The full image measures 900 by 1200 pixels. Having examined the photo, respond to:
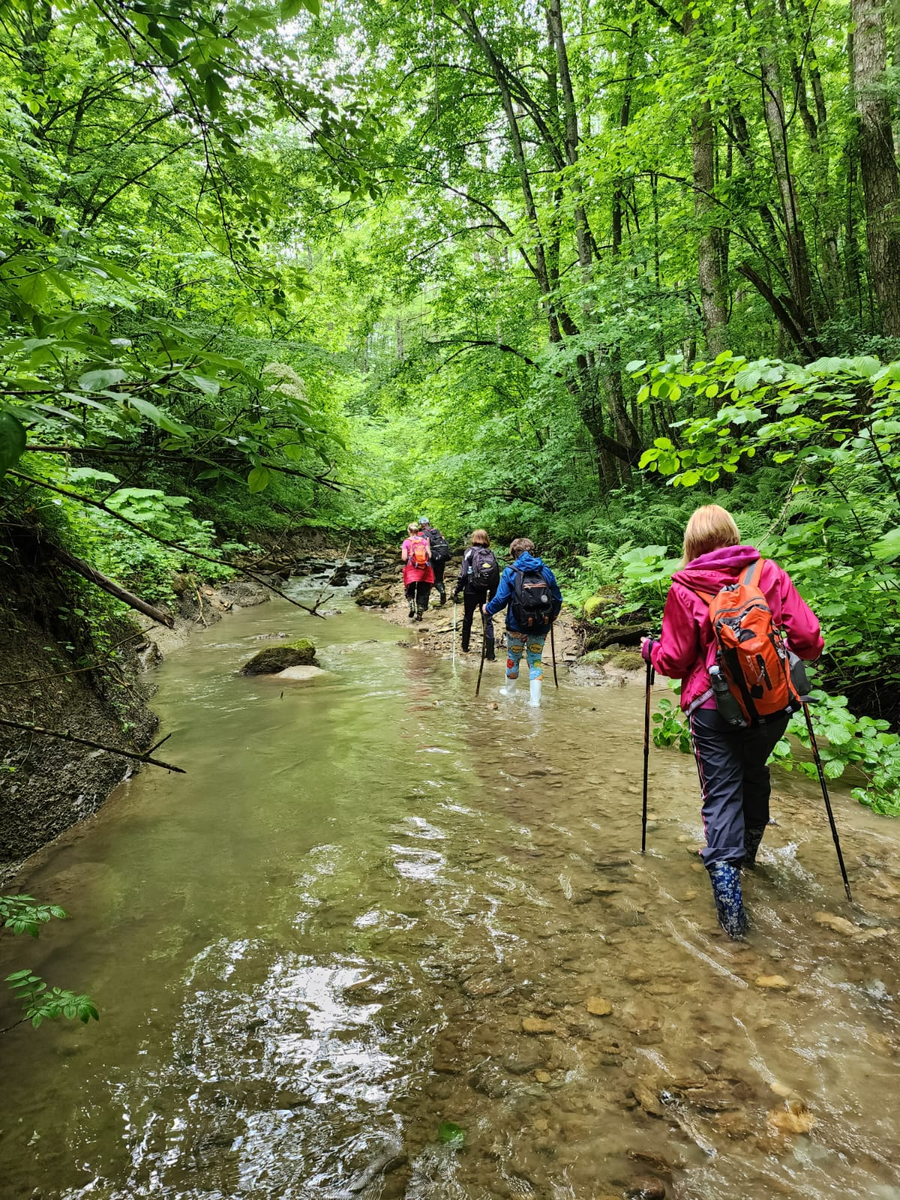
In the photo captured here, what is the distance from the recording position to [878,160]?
754 centimetres

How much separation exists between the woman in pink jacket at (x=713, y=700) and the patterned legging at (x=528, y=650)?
181 inches

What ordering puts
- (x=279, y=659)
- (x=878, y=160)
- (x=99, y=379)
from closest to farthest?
(x=99, y=379) < (x=878, y=160) < (x=279, y=659)

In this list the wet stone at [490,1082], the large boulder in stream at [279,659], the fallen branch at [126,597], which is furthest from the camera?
the large boulder in stream at [279,659]

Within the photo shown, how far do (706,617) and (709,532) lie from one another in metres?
0.60

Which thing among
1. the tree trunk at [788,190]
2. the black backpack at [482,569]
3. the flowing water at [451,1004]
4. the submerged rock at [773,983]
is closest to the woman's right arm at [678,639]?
the flowing water at [451,1004]

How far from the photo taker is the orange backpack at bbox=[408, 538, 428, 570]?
13609 mm

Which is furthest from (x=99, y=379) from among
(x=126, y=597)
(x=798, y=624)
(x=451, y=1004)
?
(x=798, y=624)

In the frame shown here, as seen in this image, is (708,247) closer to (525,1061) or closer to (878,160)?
(878,160)

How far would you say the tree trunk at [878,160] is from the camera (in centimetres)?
741

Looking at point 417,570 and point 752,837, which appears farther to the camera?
point 417,570

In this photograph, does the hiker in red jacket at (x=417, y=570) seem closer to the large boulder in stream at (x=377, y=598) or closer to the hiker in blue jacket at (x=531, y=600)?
the large boulder in stream at (x=377, y=598)

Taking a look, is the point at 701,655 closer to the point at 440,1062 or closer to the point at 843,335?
the point at 440,1062

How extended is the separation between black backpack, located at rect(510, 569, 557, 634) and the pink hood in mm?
4340

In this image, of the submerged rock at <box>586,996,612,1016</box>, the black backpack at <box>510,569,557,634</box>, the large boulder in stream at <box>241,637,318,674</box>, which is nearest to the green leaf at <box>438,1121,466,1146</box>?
the submerged rock at <box>586,996,612,1016</box>
